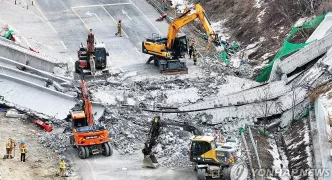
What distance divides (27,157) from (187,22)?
17.5 meters

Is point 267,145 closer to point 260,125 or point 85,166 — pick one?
point 260,125

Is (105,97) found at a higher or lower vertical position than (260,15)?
lower

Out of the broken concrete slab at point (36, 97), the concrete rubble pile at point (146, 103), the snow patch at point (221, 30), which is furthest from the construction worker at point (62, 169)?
the snow patch at point (221, 30)

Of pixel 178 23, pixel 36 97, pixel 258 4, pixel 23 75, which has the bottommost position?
pixel 36 97

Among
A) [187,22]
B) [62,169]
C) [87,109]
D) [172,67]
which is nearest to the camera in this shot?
[62,169]

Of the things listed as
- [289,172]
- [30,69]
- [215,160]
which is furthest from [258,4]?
[215,160]

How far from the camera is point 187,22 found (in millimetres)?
52438

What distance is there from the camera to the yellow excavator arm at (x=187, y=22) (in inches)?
2030

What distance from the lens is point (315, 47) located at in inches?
1884

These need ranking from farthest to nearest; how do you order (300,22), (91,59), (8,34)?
(8,34)
(300,22)
(91,59)

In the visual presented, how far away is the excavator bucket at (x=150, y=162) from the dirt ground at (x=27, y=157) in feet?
15.0

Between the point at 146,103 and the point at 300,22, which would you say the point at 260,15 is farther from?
the point at 146,103

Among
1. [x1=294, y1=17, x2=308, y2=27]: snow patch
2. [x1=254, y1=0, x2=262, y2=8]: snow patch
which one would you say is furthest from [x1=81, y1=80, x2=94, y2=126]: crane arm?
[x1=254, y1=0, x2=262, y2=8]: snow patch

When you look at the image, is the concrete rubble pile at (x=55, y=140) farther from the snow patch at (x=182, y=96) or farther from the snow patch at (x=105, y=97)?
the snow patch at (x=182, y=96)
